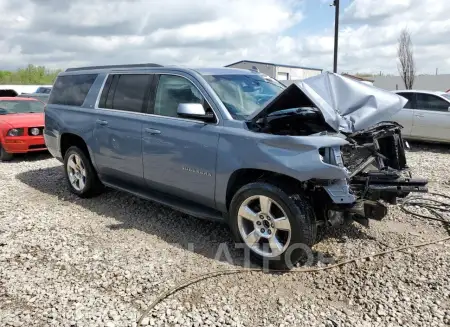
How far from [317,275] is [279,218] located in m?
0.61

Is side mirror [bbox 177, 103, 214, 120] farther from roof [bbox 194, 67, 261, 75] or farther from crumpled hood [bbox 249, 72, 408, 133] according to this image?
roof [bbox 194, 67, 261, 75]

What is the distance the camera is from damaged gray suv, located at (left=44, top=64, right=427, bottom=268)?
354 centimetres

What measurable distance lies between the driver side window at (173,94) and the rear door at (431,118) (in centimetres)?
774

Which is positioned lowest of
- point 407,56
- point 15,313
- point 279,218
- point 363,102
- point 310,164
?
point 15,313

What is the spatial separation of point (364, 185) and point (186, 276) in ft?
5.97

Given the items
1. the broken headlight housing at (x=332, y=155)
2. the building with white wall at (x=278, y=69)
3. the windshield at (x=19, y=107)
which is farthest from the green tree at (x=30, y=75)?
the broken headlight housing at (x=332, y=155)

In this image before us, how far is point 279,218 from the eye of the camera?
12.0 ft

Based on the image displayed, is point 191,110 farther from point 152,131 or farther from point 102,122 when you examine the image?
point 102,122

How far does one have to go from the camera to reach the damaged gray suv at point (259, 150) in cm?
354

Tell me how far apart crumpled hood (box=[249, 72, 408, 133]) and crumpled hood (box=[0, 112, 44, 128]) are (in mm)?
6946

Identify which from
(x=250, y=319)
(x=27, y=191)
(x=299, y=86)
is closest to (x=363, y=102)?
(x=299, y=86)

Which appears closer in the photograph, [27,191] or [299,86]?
[299,86]

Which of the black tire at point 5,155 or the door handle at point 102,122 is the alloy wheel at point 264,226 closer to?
the door handle at point 102,122

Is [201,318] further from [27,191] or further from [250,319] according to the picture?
[27,191]
